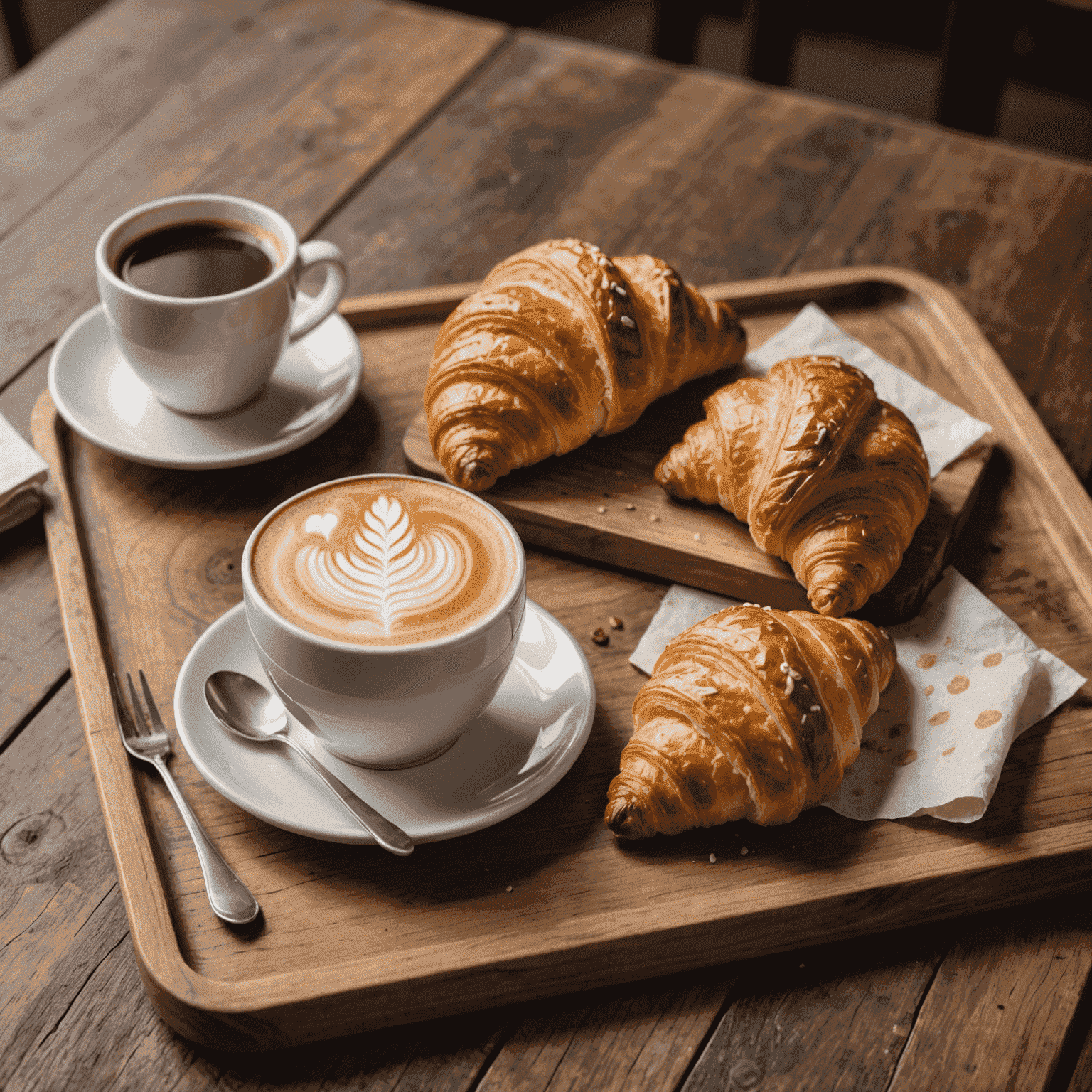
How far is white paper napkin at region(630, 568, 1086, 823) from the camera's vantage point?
1.05 m

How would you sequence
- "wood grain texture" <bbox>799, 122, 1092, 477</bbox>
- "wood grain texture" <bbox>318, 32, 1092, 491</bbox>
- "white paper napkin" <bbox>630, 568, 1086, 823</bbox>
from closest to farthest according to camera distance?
"white paper napkin" <bbox>630, 568, 1086, 823</bbox>
"wood grain texture" <bbox>799, 122, 1092, 477</bbox>
"wood grain texture" <bbox>318, 32, 1092, 491</bbox>

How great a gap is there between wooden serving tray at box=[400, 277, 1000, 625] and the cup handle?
0.18 m

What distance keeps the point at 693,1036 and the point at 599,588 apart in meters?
0.51

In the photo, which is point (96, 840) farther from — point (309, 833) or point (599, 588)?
point (599, 588)

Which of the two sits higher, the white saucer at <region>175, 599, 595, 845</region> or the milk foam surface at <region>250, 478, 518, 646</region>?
the milk foam surface at <region>250, 478, 518, 646</region>

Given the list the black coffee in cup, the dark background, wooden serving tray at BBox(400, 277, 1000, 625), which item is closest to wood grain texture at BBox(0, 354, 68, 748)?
the black coffee in cup

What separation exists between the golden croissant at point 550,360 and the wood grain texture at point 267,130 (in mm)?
608

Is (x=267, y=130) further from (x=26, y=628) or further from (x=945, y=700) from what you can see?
(x=945, y=700)

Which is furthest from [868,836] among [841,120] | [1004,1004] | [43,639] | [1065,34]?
[1065,34]

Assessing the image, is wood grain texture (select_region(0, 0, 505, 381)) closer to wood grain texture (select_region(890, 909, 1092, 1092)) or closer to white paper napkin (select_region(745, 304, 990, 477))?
white paper napkin (select_region(745, 304, 990, 477))

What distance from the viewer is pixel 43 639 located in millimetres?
1224

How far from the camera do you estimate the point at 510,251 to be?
1812 millimetres

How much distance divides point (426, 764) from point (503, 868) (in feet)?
0.37

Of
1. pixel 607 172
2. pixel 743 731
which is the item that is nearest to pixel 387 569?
pixel 743 731
